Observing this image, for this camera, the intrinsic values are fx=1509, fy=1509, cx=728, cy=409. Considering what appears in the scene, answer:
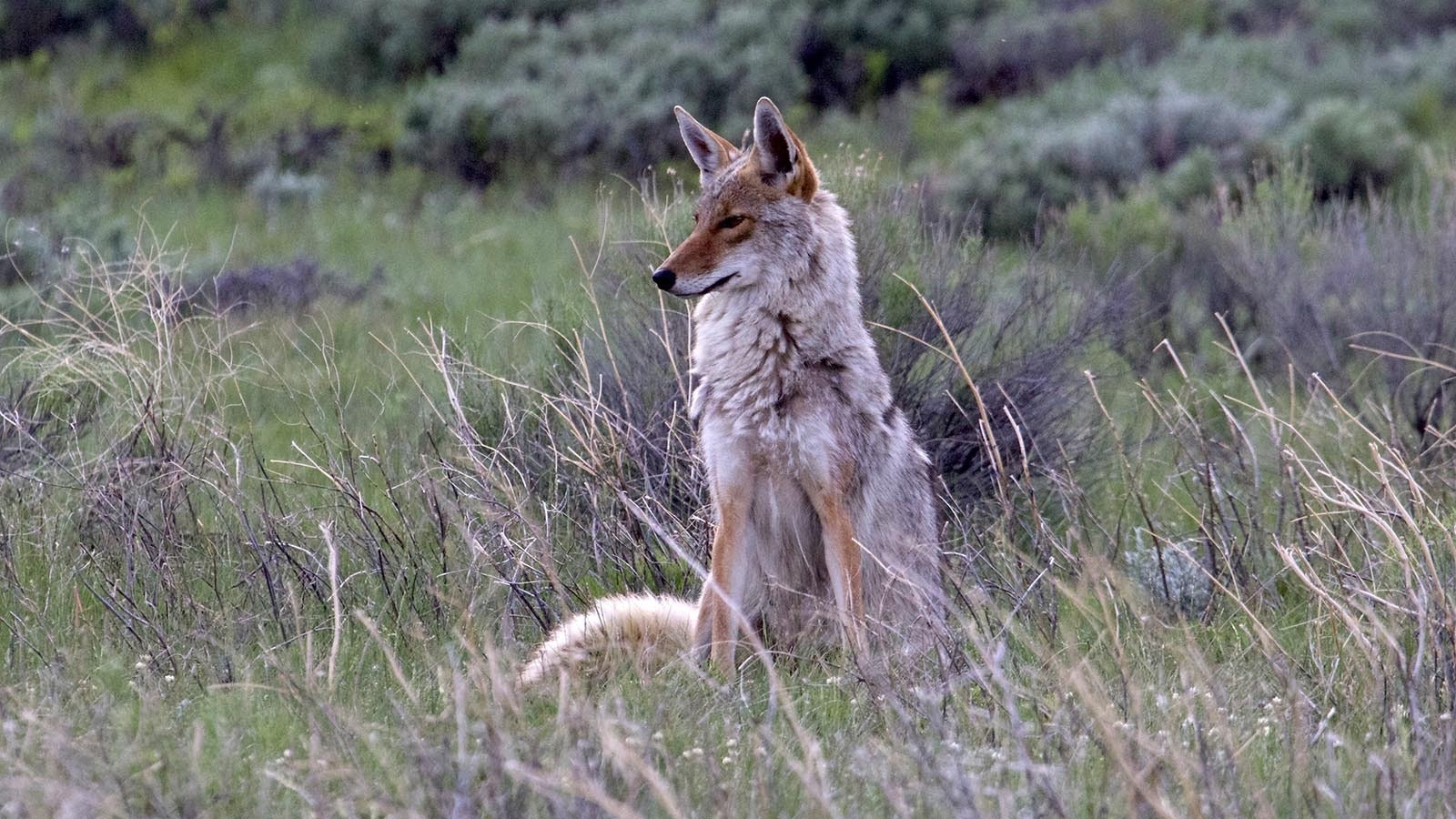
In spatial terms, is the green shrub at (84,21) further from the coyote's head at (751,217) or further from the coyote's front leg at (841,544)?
the coyote's front leg at (841,544)

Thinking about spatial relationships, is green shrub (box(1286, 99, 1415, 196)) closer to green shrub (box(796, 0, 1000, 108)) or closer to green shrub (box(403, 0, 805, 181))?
green shrub (box(796, 0, 1000, 108))

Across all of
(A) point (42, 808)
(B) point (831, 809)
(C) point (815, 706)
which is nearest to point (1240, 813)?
(B) point (831, 809)

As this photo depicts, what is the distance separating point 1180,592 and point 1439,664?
65.8 inches

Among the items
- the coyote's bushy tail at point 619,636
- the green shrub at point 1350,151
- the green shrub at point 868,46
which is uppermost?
the coyote's bushy tail at point 619,636

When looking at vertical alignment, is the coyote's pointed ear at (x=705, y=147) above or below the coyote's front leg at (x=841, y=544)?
above

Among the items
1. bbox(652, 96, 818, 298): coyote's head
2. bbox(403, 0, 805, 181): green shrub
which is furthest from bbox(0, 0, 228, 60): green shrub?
bbox(652, 96, 818, 298): coyote's head

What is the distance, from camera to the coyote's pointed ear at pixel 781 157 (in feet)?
16.9

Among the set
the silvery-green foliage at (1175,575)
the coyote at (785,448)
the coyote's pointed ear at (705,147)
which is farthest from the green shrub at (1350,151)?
the coyote at (785,448)

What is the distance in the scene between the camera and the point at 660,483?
6.11 metres

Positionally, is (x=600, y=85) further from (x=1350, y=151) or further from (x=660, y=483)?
(x=660, y=483)

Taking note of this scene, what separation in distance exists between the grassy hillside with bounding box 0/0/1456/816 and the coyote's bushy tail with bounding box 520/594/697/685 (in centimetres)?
9

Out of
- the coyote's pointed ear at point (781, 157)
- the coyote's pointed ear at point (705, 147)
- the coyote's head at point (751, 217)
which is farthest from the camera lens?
the coyote's pointed ear at point (705, 147)

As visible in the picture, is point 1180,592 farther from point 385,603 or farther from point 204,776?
point 204,776

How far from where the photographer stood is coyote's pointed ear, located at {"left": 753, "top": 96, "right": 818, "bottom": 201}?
5.14 meters
